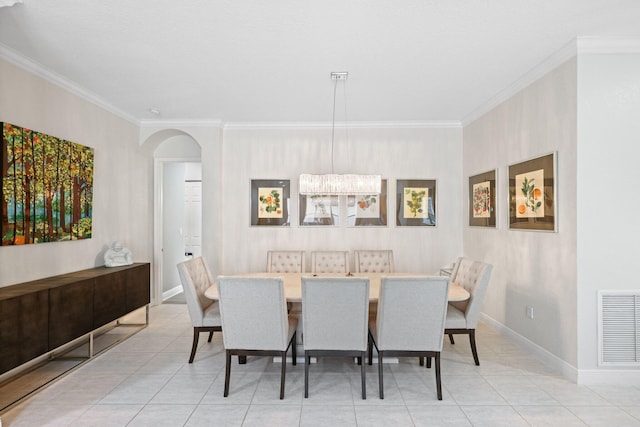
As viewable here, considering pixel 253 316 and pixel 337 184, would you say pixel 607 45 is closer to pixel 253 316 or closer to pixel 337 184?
pixel 337 184

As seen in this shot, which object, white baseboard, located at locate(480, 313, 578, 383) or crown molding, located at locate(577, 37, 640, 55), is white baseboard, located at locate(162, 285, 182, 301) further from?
crown molding, located at locate(577, 37, 640, 55)

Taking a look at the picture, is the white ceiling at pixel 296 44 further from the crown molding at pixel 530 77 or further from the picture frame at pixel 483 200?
the picture frame at pixel 483 200

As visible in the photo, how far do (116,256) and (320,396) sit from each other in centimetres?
281

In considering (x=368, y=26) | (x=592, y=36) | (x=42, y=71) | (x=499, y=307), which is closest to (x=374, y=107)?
(x=368, y=26)

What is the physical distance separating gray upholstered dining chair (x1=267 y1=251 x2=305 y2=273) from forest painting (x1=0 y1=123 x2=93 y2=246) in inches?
79.3

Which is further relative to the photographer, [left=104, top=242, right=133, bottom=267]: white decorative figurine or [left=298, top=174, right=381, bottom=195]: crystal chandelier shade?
[left=104, top=242, right=133, bottom=267]: white decorative figurine

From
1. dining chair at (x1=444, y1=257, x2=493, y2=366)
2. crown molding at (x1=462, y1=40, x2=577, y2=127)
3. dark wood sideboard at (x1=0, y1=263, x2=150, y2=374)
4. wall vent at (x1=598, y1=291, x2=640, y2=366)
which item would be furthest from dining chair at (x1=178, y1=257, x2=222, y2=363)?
crown molding at (x1=462, y1=40, x2=577, y2=127)

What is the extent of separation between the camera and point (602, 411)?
2482mm

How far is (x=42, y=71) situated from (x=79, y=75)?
0.92 feet

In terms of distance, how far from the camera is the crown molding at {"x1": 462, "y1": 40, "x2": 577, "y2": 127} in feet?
9.64

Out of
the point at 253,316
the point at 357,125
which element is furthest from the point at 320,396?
the point at 357,125

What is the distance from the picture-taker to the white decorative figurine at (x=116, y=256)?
404cm

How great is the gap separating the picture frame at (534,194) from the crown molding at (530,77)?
75 centimetres

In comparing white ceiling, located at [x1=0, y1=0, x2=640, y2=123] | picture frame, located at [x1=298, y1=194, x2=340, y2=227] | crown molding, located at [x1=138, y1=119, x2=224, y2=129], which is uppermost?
white ceiling, located at [x1=0, y1=0, x2=640, y2=123]
